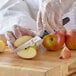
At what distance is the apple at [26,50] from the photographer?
2.35 ft

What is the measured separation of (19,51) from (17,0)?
2.55ft

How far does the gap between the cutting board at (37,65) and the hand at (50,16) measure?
0.31ft

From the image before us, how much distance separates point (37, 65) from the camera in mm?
636

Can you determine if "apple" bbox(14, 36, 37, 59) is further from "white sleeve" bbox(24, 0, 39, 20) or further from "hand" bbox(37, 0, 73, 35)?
"white sleeve" bbox(24, 0, 39, 20)

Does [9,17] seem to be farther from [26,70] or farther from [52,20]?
[26,70]

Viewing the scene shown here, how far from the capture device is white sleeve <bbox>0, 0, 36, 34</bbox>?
4.44 feet

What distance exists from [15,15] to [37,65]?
782mm

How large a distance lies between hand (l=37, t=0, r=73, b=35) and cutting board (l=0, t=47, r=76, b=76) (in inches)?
3.8

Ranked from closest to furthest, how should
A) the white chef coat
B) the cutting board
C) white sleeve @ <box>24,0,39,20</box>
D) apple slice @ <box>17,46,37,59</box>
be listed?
the cutting board → apple slice @ <box>17,46,37,59</box> → the white chef coat → white sleeve @ <box>24,0,39,20</box>

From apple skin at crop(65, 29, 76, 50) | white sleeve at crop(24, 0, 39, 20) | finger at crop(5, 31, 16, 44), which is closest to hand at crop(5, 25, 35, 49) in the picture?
finger at crop(5, 31, 16, 44)

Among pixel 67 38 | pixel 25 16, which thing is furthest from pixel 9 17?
pixel 67 38

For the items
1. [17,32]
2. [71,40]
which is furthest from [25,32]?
[71,40]

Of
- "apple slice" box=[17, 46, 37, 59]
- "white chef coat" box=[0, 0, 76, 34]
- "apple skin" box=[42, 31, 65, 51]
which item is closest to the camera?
"apple slice" box=[17, 46, 37, 59]

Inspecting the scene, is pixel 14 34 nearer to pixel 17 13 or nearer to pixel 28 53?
pixel 28 53
